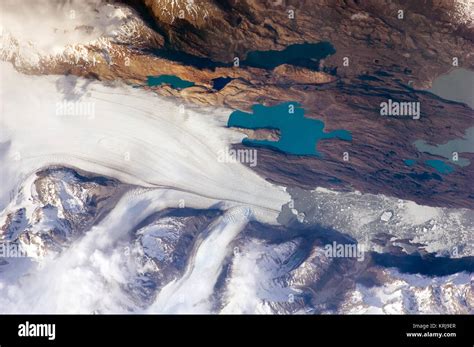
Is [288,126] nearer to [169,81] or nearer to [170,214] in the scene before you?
[169,81]

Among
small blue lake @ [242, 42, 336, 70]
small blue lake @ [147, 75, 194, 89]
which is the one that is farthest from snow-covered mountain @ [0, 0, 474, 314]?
small blue lake @ [242, 42, 336, 70]

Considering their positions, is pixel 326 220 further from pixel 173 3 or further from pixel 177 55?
pixel 173 3

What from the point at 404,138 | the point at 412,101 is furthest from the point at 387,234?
the point at 412,101

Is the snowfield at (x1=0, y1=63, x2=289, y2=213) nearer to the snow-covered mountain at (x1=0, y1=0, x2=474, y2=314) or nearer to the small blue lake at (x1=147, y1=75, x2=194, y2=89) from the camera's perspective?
the snow-covered mountain at (x1=0, y1=0, x2=474, y2=314)

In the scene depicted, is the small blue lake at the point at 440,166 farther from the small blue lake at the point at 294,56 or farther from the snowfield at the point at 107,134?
the snowfield at the point at 107,134

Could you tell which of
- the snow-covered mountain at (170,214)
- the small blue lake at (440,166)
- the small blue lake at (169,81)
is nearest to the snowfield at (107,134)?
the snow-covered mountain at (170,214)
